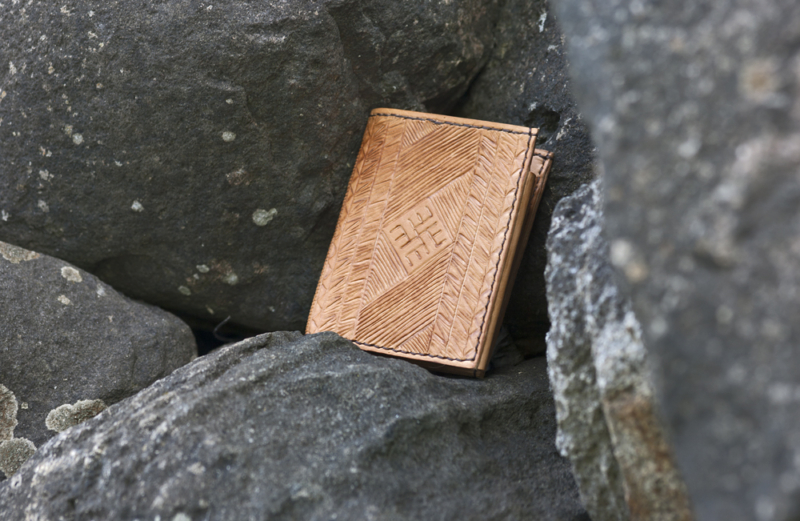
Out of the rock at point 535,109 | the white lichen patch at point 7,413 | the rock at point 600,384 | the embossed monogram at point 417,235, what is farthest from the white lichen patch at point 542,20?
the white lichen patch at point 7,413

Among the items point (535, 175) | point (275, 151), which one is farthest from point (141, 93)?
point (535, 175)

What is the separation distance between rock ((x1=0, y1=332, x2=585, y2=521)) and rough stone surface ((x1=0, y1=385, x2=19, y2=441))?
1.29 ft

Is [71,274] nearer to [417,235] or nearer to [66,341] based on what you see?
[66,341]

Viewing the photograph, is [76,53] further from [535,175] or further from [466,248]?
[535,175]

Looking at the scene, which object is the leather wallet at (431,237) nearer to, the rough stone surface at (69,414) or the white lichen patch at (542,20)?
the white lichen patch at (542,20)

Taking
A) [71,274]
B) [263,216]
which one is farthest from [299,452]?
[71,274]

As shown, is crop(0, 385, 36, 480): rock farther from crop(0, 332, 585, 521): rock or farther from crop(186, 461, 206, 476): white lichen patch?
crop(186, 461, 206, 476): white lichen patch

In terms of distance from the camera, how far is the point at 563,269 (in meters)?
1.02

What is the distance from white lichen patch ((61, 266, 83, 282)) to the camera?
172 centimetres

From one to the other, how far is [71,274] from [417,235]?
3.30 ft

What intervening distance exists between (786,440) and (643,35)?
→ 17.5 inches

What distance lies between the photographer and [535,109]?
71.9 inches

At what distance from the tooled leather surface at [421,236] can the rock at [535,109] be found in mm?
187

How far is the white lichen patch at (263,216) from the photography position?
1.79 metres
